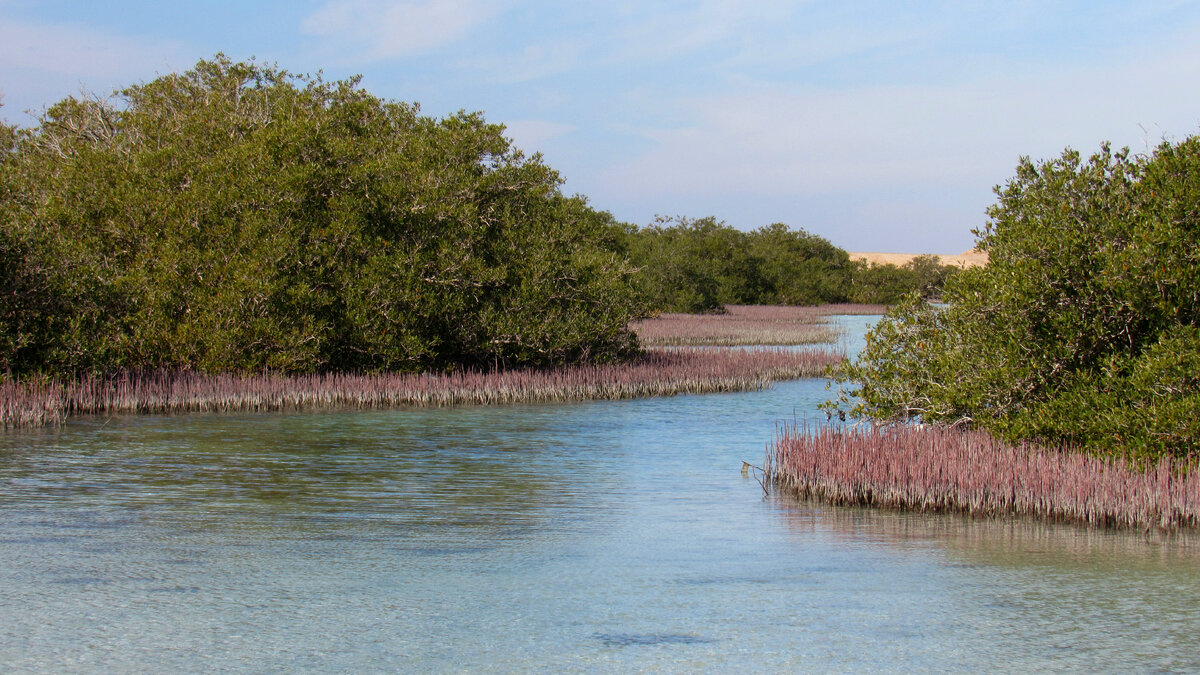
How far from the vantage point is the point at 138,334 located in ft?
60.1

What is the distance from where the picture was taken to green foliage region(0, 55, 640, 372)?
18.1 m

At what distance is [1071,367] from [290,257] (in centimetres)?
1287

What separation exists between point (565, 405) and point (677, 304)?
34.8m

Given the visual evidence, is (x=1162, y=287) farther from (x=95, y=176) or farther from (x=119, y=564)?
(x=95, y=176)

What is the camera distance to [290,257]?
736 inches

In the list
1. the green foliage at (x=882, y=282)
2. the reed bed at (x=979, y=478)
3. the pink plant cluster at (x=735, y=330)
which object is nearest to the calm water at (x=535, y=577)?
the reed bed at (x=979, y=478)

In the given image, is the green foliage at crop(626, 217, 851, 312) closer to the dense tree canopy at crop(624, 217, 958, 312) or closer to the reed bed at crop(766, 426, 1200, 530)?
the dense tree canopy at crop(624, 217, 958, 312)

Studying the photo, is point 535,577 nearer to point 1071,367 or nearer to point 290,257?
point 1071,367

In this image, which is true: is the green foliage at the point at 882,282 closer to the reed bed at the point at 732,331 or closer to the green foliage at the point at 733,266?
the green foliage at the point at 733,266

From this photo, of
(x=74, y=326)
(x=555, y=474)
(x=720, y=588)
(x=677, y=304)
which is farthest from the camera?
(x=677, y=304)

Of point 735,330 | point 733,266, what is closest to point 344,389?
point 735,330

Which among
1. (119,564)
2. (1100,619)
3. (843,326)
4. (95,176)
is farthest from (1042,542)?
(843,326)

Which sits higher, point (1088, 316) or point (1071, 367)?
point (1088, 316)

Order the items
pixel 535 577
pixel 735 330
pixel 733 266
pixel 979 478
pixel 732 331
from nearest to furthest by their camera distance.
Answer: pixel 535 577 < pixel 979 478 < pixel 732 331 < pixel 735 330 < pixel 733 266
